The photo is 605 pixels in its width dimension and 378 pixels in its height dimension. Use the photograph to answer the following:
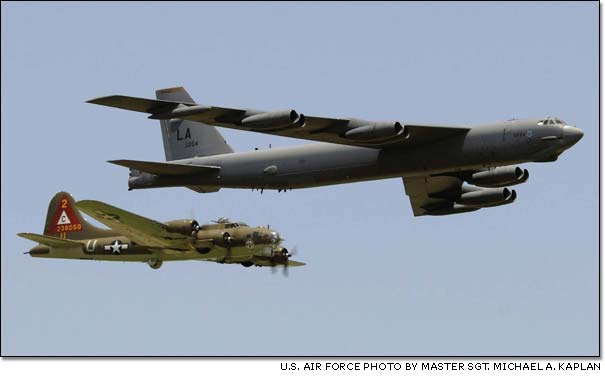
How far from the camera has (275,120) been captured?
47.7 m

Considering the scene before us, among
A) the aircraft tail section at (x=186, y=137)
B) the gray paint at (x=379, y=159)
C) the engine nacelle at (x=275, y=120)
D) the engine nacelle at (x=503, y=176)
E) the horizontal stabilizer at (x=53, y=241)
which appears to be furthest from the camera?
the aircraft tail section at (x=186, y=137)

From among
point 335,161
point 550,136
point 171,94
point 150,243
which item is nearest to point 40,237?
point 150,243

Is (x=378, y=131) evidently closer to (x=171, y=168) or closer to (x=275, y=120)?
(x=275, y=120)

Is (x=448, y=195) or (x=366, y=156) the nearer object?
(x=366, y=156)

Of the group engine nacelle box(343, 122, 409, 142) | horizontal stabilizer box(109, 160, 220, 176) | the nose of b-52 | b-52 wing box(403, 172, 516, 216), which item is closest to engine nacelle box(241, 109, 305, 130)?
engine nacelle box(343, 122, 409, 142)

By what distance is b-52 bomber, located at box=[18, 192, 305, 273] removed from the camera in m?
54.2

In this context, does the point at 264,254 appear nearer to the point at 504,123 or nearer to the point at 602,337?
the point at 504,123

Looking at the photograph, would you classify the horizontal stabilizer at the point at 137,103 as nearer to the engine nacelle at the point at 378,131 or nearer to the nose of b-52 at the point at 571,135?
the engine nacelle at the point at 378,131

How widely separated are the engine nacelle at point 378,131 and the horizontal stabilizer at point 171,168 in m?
7.33

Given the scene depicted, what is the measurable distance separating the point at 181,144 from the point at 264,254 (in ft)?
22.2

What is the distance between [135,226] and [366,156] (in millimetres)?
10151

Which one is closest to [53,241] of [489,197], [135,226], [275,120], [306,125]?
[135,226]

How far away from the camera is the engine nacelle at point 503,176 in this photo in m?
52.2

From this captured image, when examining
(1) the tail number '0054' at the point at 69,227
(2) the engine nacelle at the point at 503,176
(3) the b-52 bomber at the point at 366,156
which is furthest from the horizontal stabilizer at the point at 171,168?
(2) the engine nacelle at the point at 503,176
